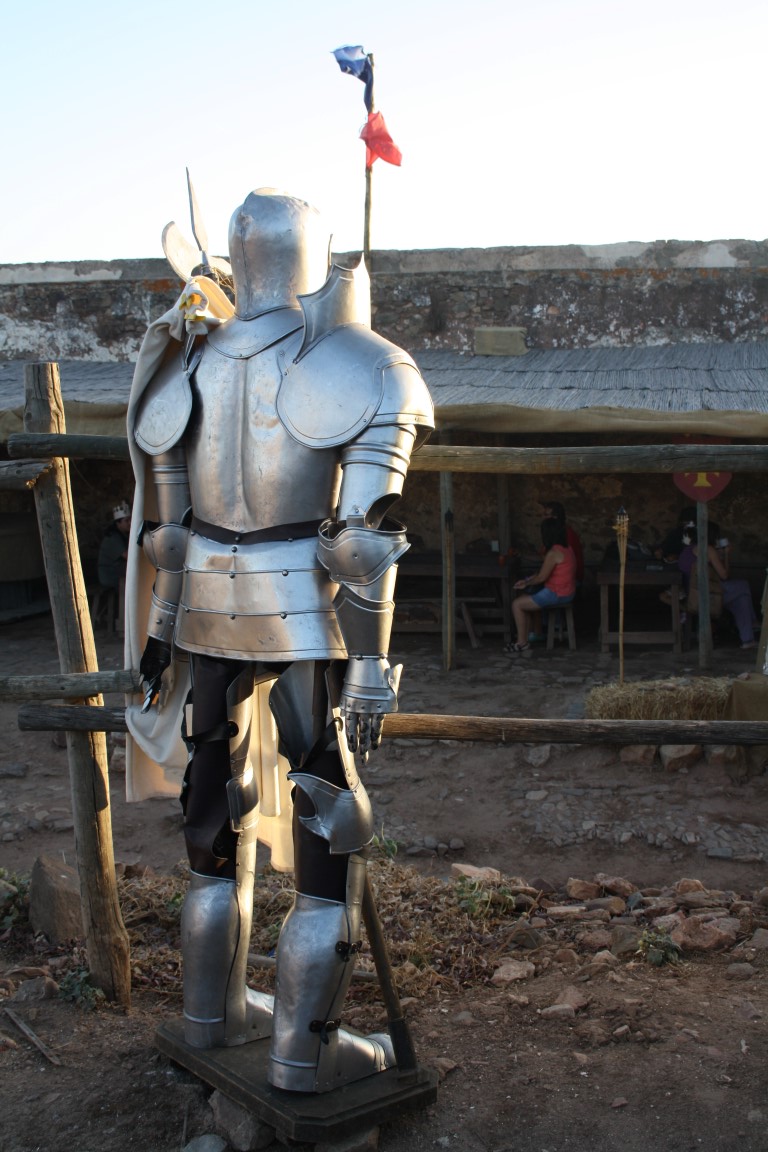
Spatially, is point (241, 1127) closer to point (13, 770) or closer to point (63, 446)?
point (63, 446)

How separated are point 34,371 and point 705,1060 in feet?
8.40

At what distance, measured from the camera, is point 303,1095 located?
7.79ft

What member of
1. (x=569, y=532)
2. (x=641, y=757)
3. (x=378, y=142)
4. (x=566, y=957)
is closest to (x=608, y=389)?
(x=569, y=532)

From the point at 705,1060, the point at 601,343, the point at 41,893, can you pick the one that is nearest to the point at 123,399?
the point at 601,343

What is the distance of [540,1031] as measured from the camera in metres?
2.89

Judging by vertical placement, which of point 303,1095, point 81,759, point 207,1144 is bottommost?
point 207,1144

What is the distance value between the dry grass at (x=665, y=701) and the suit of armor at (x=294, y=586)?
3.82 meters

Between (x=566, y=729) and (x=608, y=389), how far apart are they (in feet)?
18.6

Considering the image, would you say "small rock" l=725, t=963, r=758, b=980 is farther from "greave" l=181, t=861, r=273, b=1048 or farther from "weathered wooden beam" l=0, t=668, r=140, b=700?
"weathered wooden beam" l=0, t=668, r=140, b=700

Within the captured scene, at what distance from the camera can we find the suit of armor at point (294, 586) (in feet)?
7.49

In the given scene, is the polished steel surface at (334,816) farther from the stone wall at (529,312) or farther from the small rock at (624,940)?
the stone wall at (529,312)

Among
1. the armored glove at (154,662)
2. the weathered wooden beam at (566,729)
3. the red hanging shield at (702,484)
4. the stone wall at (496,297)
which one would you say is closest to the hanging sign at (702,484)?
the red hanging shield at (702,484)

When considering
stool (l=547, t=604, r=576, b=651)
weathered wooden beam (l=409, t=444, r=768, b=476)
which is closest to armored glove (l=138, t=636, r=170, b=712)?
weathered wooden beam (l=409, t=444, r=768, b=476)

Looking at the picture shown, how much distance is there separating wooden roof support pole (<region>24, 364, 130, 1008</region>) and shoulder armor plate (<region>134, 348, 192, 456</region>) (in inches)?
21.3
